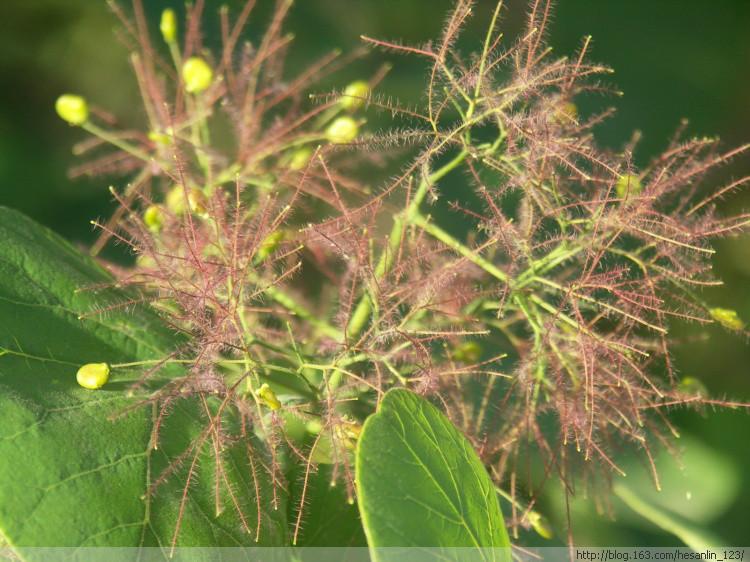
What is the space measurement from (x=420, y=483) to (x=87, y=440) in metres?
0.29

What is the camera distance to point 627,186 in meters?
0.82

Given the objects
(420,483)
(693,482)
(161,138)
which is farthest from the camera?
(693,482)

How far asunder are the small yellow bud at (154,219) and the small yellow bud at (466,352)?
0.38 metres

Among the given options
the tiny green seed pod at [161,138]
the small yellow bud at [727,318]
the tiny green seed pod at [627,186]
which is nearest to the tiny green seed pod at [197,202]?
the tiny green seed pod at [161,138]

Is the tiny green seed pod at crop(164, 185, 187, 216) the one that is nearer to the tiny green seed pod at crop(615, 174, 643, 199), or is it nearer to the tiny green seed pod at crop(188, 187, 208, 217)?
the tiny green seed pod at crop(188, 187, 208, 217)

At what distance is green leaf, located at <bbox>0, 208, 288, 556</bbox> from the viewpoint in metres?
0.67

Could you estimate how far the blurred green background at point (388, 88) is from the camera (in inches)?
61.2

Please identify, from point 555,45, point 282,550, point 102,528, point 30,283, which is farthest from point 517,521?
point 555,45

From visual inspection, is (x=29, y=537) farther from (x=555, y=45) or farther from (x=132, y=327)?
(x=555, y=45)

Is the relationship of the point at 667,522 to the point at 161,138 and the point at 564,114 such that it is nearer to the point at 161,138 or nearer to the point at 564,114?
the point at 564,114

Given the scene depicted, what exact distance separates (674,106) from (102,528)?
1.44m

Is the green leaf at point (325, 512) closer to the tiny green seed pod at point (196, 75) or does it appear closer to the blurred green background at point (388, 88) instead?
the tiny green seed pod at point (196, 75)

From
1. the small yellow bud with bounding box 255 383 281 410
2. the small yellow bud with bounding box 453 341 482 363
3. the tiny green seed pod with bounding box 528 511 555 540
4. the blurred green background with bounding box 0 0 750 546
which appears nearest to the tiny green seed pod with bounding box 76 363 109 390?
the small yellow bud with bounding box 255 383 281 410

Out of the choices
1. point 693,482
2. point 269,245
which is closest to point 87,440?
point 269,245
